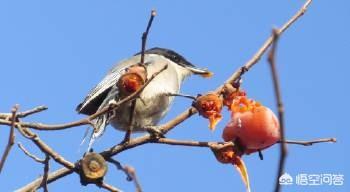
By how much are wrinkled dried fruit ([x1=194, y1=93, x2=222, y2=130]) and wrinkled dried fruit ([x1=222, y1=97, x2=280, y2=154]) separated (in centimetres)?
9

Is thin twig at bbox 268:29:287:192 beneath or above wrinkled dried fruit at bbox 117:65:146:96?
beneath

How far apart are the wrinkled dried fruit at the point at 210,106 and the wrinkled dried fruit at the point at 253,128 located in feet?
0.31

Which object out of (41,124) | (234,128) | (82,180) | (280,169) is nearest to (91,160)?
(82,180)

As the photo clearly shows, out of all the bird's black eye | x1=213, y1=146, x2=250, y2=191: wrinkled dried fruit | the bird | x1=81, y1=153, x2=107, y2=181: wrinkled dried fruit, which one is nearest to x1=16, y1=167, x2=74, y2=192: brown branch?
x1=81, y1=153, x2=107, y2=181: wrinkled dried fruit

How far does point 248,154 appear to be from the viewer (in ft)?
7.59

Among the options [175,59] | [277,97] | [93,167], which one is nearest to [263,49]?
[93,167]

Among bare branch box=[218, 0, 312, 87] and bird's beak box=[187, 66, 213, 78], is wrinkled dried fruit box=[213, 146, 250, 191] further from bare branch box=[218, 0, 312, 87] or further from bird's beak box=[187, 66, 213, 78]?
bird's beak box=[187, 66, 213, 78]

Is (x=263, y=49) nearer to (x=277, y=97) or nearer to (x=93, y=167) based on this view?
(x=93, y=167)

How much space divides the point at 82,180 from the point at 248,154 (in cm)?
63

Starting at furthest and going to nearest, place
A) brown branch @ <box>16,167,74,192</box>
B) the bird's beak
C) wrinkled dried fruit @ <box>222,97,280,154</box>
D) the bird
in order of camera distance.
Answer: the bird's beak, the bird, wrinkled dried fruit @ <box>222,97,280,154</box>, brown branch @ <box>16,167,74,192</box>

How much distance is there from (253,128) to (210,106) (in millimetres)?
249

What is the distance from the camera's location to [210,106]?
2455 mm

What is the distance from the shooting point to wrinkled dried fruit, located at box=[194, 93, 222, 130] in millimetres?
2455

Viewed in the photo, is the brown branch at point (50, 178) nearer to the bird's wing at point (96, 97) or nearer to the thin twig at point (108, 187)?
the thin twig at point (108, 187)
